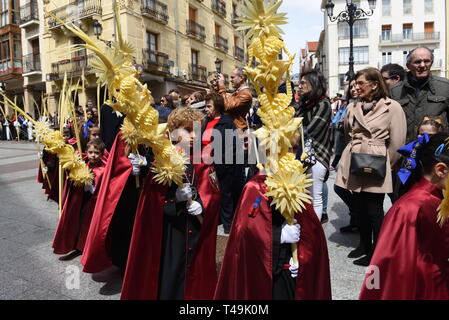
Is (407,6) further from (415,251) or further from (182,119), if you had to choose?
(415,251)

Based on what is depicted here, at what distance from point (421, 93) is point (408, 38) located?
129ft

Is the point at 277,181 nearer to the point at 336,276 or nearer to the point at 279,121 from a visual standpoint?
the point at 279,121

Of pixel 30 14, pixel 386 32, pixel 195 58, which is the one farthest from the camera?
pixel 386 32

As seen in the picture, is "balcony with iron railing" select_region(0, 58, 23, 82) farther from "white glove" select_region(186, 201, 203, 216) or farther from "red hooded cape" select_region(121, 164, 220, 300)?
"white glove" select_region(186, 201, 203, 216)

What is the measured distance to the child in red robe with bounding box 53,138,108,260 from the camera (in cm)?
376

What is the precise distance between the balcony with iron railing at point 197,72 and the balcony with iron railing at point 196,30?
6.37 ft

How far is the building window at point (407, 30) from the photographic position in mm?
36594

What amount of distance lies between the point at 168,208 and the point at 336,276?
1.70 meters

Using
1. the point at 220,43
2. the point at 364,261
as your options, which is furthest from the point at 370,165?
the point at 220,43

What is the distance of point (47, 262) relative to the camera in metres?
3.70

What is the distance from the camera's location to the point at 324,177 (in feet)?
12.3

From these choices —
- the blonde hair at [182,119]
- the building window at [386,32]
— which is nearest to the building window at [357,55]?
the building window at [386,32]

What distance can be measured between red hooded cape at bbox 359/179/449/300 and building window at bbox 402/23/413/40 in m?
41.3

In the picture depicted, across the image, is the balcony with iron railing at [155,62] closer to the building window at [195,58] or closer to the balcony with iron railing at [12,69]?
the building window at [195,58]
